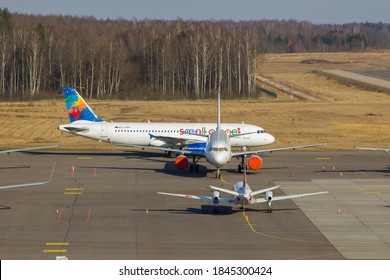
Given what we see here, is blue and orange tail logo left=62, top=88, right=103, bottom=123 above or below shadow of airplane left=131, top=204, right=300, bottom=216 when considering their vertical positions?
above

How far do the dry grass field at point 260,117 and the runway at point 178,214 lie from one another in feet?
55.9

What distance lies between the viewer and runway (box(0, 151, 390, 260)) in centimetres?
4862

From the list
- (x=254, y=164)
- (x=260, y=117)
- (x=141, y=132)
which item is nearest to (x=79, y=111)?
(x=141, y=132)

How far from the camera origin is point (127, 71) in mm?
176125

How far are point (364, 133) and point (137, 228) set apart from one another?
62582mm

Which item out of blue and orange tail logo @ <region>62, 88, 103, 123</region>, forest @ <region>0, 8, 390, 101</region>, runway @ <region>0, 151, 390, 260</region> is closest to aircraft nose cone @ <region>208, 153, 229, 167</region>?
runway @ <region>0, 151, 390, 260</region>

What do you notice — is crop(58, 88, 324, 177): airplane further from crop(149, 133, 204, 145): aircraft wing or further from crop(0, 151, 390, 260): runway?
crop(0, 151, 390, 260): runway

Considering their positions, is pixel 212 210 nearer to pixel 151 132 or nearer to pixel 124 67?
pixel 151 132

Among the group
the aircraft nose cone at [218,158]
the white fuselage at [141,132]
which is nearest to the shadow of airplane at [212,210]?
the aircraft nose cone at [218,158]

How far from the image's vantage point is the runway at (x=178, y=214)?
160ft

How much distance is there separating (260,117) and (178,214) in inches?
2818

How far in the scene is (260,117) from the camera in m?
129

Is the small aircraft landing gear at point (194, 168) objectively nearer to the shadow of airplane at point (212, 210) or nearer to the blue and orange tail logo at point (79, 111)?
the shadow of airplane at point (212, 210)

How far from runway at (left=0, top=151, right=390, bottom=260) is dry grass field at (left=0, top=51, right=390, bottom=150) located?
17049 mm
